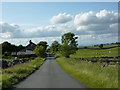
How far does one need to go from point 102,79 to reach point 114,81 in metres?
1.46

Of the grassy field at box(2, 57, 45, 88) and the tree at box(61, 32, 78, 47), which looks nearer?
the grassy field at box(2, 57, 45, 88)

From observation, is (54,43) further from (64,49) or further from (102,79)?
(102,79)

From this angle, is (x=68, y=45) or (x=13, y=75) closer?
(x=13, y=75)

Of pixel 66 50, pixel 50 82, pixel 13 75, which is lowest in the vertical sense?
pixel 50 82

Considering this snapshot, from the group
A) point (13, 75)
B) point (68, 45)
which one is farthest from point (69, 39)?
point (13, 75)

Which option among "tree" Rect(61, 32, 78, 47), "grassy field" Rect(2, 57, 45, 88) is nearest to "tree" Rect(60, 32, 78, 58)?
"tree" Rect(61, 32, 78, 47)

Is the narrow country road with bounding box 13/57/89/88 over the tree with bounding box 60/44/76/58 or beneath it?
beneath

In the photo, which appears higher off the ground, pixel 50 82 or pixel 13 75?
pixel 13 75

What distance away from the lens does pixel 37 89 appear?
13094 mm

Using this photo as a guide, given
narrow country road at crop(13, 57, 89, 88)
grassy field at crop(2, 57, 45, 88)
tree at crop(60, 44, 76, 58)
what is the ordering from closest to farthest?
narrow country road at crop(13, 57, 89, 88) < grassy field at crop(2, 57, 45, 88) < tree at crop(60, 44, 76, 58)

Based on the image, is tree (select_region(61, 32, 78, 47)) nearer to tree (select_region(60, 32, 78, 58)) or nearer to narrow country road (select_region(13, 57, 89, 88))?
tree (select_region(60, 32, 78, 58))

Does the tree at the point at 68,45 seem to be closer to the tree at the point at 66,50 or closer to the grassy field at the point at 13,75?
the tree at the point at 66,50

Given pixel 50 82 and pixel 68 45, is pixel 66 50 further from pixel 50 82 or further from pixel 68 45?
pixel 50 82

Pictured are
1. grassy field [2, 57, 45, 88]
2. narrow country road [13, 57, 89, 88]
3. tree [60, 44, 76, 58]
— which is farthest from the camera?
tree [60, 44, 76, 58]
